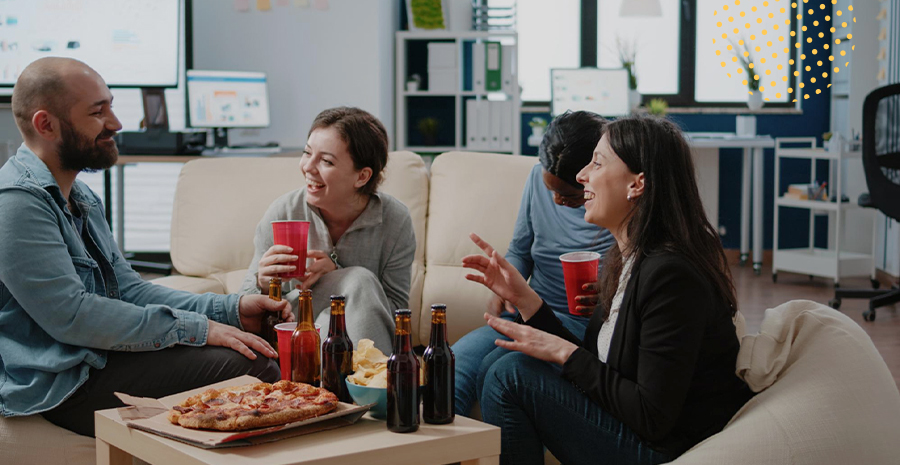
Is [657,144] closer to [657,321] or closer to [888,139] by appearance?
[657,321]

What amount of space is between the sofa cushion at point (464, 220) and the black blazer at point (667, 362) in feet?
3.39

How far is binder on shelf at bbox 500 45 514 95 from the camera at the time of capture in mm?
5477

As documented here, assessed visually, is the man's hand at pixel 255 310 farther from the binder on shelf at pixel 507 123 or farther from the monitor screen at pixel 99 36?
the binder on shelf at pixel 507 123

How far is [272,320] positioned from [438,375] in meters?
0.73

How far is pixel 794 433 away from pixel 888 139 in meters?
3.47

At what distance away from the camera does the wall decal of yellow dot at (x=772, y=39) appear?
6.50 meters

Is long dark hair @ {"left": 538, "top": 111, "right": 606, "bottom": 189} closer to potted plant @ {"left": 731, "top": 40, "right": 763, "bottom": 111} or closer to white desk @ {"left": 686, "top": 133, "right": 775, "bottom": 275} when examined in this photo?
white desk @ {"left": 686, "top": 133, "right": 775, "bottom": 275}

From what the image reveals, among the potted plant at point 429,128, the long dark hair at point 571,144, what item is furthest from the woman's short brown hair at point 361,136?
the potted plant at point 429,128

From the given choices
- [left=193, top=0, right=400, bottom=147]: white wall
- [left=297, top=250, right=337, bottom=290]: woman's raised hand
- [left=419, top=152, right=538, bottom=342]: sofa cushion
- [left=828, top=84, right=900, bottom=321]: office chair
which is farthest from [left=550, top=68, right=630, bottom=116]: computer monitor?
[left=297, top=250, right=337, bottom=290]: woman's raised hand

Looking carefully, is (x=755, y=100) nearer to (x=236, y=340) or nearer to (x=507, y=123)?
(x=507, y=123)

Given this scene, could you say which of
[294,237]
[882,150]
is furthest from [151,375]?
[882,150]

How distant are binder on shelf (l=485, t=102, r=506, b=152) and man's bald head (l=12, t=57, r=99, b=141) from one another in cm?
381

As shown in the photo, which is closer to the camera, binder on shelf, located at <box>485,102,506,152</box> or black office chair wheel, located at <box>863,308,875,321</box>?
black office chair wheel, located at <box>863,308,875,321</box>

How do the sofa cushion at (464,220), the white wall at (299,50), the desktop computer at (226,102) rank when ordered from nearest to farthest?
the sofa cushion at (464,220) < the desktop computer at (226,102) < the white wall at (299,50)
